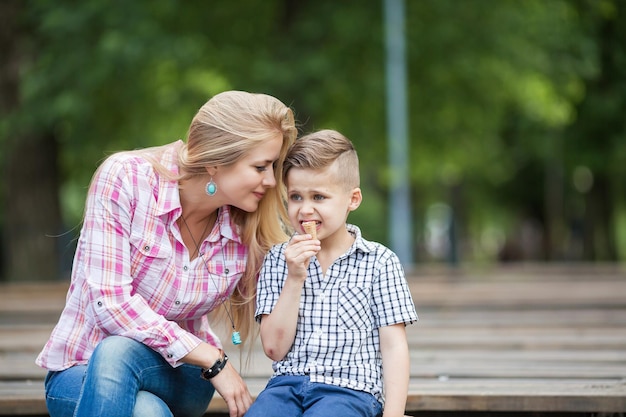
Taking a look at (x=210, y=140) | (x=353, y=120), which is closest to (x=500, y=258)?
(x=353, y=120)

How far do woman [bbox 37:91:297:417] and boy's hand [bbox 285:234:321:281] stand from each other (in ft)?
1.12

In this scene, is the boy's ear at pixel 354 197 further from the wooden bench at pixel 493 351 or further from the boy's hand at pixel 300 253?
the wooden bench at pixel 493 351

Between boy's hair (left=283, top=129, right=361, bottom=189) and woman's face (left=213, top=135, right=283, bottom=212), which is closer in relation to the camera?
boy's hair (left=283, top=129, right=361, bottom=189)

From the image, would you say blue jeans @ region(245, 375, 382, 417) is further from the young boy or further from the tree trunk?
the tree trunk

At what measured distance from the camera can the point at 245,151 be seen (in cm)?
332

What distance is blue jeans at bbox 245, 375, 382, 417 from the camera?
9.96 feet

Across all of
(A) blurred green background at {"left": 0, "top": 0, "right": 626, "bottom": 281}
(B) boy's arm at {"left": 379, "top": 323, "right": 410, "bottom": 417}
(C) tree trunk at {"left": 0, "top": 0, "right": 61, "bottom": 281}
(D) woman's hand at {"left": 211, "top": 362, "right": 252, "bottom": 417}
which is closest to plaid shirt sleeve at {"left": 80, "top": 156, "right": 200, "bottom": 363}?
(D) woman's hand at {"left": 211, "top": 362, "right": 252, "bottom": 417}

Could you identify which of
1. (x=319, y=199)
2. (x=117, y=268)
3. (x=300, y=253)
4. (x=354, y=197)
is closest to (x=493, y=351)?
(x=354, y=197)

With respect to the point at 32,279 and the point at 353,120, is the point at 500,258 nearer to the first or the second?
the point at 353,120

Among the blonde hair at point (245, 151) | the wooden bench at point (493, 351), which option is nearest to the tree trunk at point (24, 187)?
the wooden bench at point (493, 351)

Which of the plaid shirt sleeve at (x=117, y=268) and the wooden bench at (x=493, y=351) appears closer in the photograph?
the plaid shirt sleeve at (x=117, y=268)

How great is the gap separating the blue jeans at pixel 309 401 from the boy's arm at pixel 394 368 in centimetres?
9

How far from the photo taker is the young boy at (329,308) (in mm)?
3113

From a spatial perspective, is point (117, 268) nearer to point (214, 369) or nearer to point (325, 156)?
point (214, 369)
